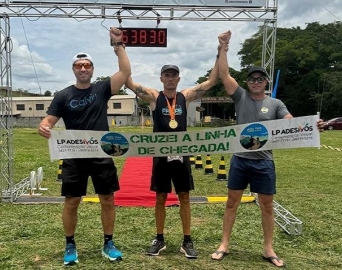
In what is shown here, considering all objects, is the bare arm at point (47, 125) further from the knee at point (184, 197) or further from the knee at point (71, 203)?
the knee at point (184, 197)

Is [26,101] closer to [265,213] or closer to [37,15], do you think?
[37,15]

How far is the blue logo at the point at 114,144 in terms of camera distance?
15.3ft

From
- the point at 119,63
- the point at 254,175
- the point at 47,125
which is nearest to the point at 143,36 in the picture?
the point at 119,63

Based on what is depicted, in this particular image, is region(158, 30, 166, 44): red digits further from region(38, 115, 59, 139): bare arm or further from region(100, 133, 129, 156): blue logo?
region(38, 115, 59, 139): bare arm

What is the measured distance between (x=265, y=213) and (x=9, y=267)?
2931mm

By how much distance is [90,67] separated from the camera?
449 cm

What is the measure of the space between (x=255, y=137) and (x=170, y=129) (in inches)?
38.8

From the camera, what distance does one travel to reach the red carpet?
7710 mm

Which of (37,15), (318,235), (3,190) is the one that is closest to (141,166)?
(3,190)

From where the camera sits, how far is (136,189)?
9133 millimetres

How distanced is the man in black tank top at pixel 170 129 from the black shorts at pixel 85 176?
544mm

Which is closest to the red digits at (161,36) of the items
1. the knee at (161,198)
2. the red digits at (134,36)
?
the red digits at (134,36)

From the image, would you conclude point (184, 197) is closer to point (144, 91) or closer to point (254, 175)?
point (254, 175)

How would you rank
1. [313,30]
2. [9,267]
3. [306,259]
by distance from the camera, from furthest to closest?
[313,30]
[306,259]
[9,267]
